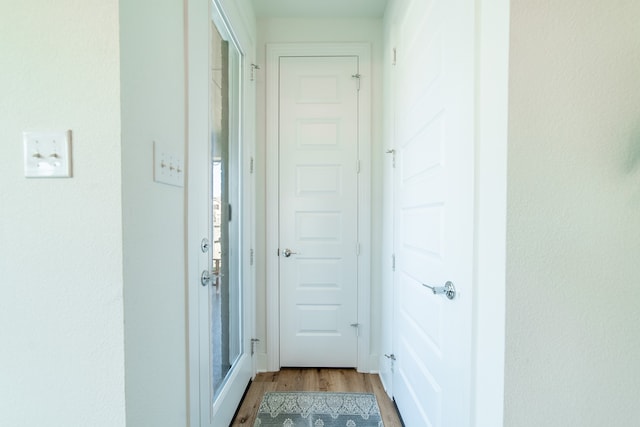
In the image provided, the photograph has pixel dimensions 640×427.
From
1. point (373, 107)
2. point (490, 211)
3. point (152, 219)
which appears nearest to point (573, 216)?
point (490, 211)

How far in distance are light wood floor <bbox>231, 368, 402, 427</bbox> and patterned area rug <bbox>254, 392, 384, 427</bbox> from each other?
1.9 inches

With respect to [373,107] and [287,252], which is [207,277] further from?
[373,107]

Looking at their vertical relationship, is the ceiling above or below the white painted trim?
above

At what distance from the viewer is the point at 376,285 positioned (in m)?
2.28

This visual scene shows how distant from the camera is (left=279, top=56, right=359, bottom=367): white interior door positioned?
228 centimetres

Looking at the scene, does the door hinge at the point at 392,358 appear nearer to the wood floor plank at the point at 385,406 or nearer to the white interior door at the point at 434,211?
the white interior door at the point at 434,211

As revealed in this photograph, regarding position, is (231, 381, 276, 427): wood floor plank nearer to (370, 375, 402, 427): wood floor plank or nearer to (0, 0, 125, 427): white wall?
(370, 375, 402, 427): wood floor plank

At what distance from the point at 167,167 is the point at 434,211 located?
1062 mm

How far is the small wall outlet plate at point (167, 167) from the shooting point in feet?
2.96

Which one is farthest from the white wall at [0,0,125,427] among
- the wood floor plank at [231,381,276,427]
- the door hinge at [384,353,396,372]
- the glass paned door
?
the door hinge at [384,353,396,372]

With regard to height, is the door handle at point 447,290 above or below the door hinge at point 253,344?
above

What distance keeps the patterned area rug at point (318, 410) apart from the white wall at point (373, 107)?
386 mm

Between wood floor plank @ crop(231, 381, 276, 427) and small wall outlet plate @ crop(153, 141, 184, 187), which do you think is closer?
small wall outlet plate @ crop(153, 141, 184, 187)

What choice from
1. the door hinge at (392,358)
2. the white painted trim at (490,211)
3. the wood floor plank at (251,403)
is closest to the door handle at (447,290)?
the white painted trim at (490,211)
